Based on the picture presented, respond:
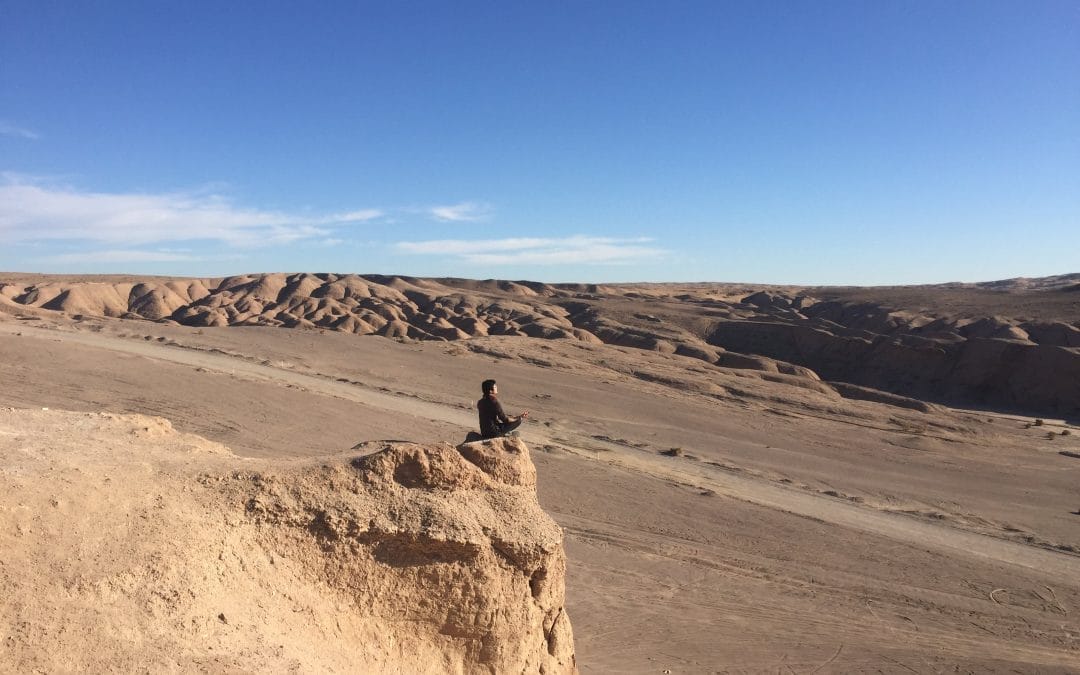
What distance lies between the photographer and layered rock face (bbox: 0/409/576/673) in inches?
181

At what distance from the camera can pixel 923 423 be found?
96.0 ft

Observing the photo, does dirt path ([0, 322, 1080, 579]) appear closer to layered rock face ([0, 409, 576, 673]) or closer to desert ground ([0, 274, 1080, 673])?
desert ground ([0, 274, 1080, 673])

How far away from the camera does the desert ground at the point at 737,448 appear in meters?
11.4

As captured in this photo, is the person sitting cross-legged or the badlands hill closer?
the person sitting cross-legged

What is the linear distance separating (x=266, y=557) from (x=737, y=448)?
1970 centimetres

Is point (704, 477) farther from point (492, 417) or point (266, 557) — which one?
point (266, 557)

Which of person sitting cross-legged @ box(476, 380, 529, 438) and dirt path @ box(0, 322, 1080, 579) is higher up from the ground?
person sitting cross-legged @ box(476, 380, 529, 438)

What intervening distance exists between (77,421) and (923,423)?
29.9m

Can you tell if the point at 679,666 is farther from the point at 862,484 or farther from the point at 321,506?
the point at 862,484

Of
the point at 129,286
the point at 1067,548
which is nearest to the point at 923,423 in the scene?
the point at 1067,548

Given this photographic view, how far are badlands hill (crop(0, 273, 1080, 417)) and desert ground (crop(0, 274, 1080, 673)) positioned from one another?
255mm

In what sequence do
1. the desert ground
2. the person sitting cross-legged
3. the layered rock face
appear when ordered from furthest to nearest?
the desert ground, the person sitting cross-legged, the layered rock face

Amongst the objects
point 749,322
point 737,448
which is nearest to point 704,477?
point 737,448

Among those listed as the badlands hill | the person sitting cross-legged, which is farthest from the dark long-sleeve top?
the badlands hill
